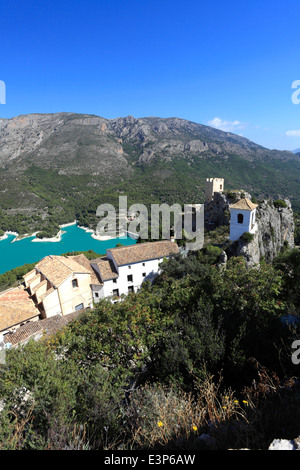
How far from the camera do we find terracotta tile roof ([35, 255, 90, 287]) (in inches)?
758

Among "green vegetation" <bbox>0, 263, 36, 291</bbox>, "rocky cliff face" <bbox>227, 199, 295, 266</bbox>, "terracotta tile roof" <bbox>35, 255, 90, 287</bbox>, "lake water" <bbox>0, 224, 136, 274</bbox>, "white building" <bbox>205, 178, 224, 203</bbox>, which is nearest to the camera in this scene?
"terracotta tile roof" <bbox>35, 255, 90, 287</bbox>

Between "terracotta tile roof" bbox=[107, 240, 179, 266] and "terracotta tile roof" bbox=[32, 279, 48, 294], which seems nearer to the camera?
"terracotta tile roof" bbox=[32, 279, 48, 294]

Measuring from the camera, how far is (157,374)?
6703 mm

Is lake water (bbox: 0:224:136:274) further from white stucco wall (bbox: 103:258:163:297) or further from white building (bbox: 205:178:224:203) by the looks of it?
white stucco wall (bbox: 103:258:163:297)

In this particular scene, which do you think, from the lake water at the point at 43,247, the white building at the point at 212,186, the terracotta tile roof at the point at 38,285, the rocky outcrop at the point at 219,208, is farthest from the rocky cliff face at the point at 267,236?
the lake water at the point at 43,247

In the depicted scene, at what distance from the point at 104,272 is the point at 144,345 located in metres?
15.7

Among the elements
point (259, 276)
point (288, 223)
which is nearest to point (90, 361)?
point (259, 276)

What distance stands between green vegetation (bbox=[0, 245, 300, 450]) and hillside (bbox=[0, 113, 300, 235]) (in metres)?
83.6

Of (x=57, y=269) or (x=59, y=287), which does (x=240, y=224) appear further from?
(x=57, y=269)

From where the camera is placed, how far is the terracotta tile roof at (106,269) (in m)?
22.2

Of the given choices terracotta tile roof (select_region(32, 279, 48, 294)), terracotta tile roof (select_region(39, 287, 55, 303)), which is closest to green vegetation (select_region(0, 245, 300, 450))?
terracotta tile roof (select_region(39, 287, 55, 303))

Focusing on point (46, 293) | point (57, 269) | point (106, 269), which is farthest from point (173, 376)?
point (106, 269)

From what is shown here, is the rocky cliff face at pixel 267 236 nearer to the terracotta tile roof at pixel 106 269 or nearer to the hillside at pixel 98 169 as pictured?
the terracotta tile roof at pixel 106 269

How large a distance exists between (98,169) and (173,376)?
132108mm
